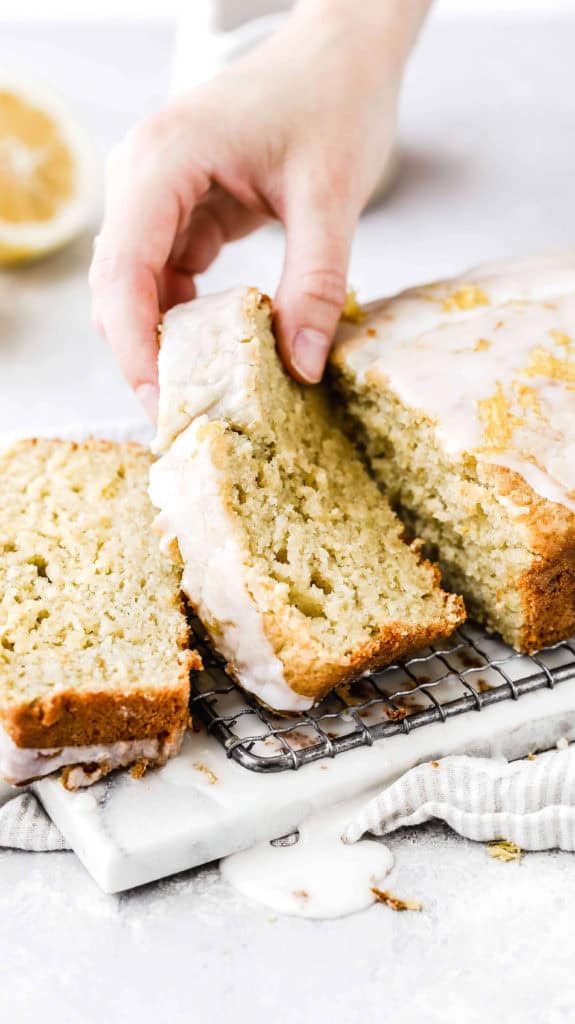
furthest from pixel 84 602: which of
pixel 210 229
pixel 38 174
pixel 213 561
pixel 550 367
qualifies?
pixel 38 174

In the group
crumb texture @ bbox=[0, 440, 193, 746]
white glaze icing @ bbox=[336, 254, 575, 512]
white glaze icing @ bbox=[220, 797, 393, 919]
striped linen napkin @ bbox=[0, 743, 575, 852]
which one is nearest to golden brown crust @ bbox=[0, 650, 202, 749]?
crumb texture @ bbox=[0, 440, 193, 746]

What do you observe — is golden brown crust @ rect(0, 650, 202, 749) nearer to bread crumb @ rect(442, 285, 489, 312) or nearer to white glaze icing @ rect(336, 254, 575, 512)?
white glaze icing @ rect(336, 254, 575, 512)

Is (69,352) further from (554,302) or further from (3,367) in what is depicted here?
(554,302)

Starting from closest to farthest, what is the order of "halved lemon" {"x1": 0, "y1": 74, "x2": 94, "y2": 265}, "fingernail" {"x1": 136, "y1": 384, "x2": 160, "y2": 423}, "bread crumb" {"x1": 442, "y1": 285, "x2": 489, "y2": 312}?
"fingernail" {"x1": 136, "y1": 384, "x2": 160, "y2": 423} < "bread crumb" {"x1": 442, "y1": 285, "x2": 489, "y2": 312} < "halved lemon" {"x1": 0, "y1": 74, "x2": 94, "y2": 265}

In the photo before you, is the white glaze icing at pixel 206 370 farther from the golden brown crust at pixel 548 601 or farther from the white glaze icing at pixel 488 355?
the golden brown crust at pixel 548 601

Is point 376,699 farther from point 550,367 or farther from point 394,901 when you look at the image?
point 550,367

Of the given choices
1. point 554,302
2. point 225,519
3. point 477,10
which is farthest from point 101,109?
point 225,519
